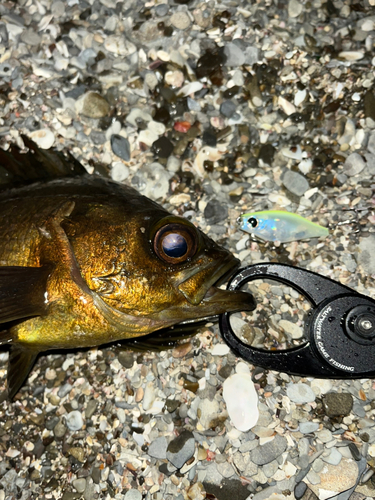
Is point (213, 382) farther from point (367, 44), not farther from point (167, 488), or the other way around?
point (367, 44)

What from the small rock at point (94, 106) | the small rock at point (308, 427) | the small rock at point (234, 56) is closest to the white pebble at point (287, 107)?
the small rock at point (234, 56)

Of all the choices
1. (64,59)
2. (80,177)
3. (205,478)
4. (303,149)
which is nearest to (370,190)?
(303,149)

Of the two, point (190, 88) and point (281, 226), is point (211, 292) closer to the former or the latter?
point (281, 226)

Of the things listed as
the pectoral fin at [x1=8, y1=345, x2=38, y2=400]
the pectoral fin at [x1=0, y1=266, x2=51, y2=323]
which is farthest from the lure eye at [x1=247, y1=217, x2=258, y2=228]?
the pectoral fin at [x1=8, y1=345, x2=38, y2=400]

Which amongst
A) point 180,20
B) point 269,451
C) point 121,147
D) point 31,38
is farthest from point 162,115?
point 269,451

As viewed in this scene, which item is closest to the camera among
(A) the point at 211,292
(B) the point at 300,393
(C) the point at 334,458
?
(A) the point at 211,292

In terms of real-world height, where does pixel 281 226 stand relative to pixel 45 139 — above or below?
below

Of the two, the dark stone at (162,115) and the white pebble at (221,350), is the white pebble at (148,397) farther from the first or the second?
the dark stone at (162,115)

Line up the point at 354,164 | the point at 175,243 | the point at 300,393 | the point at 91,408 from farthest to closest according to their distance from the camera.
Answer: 1. the point at 354,164
2. the point at 91,408
3. the point at 300,393
4. the point at 175,243

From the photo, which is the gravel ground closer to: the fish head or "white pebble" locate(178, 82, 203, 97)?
"white pebble" locate(178, 82, 203, 97)
